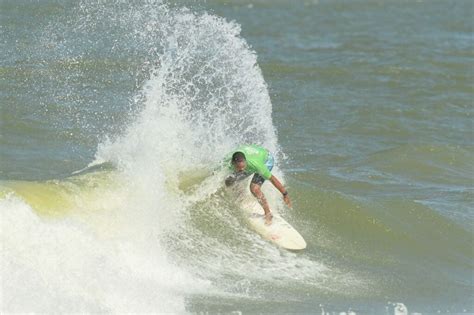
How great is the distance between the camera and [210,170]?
13.9m

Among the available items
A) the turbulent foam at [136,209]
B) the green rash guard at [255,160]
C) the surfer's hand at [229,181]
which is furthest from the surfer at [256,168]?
the turbulent foam at [136,209]

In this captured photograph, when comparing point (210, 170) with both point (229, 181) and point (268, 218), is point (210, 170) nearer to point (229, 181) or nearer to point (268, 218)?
point (229, 181)

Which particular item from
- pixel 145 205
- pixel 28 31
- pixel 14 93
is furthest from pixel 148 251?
pixel 28 31

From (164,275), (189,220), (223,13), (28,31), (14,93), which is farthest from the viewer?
(223,13)

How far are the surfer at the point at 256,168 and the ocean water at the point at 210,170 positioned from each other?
53cm

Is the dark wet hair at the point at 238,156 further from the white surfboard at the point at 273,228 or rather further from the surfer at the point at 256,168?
the white surfboard at the point at 273,228

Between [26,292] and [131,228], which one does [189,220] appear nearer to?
[131,228]

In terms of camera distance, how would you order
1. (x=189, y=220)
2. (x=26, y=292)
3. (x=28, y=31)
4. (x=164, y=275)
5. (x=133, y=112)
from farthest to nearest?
(x=28, y=31) → (x=133, y=112) → (x=189, y=220) → (x=164, y=275) → (x=26, y=292)

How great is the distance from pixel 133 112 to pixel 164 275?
7.92 metres

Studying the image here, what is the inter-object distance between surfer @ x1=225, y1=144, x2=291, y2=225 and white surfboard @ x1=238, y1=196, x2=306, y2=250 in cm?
13

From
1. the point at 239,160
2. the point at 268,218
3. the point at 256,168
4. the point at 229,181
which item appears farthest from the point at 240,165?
the point at 229,181

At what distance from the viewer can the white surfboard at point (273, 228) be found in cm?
1217

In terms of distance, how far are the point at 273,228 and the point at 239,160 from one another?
3.72 ft

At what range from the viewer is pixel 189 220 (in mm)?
12461
